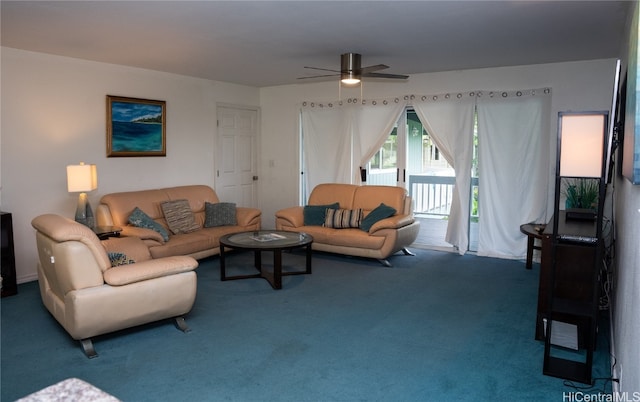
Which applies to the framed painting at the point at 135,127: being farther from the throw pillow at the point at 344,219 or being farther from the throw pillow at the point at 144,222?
the throw pillow at the point at 344,219

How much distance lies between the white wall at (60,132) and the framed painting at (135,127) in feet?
0.26

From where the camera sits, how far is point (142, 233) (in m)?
4.89

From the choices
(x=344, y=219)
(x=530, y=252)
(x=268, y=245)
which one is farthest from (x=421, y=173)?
(x=268, y=245)

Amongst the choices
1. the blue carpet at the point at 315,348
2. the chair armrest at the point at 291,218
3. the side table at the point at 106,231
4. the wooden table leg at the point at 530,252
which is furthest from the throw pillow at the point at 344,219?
the side table at the point at 106,231

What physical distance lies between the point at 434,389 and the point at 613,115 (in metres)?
1.86

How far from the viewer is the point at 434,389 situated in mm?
2730

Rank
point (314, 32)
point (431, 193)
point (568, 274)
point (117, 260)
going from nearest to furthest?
point (568, 274)
point (117, 260)
point (314, 32)
point (431, 193)

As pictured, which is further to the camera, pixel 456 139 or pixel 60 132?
pixel 456 139

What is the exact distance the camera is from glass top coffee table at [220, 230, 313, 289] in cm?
461

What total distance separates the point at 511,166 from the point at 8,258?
5.49 m

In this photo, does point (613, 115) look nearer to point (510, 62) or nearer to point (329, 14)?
point (329, 14)

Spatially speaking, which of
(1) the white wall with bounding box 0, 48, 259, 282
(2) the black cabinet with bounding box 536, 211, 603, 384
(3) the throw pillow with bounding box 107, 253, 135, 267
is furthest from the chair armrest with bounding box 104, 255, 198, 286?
(2) the black cabinet with bounding box 536, 211, 603, 384

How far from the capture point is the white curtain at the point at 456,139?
6.03m

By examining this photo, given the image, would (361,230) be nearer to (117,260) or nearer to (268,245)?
(268,245)
